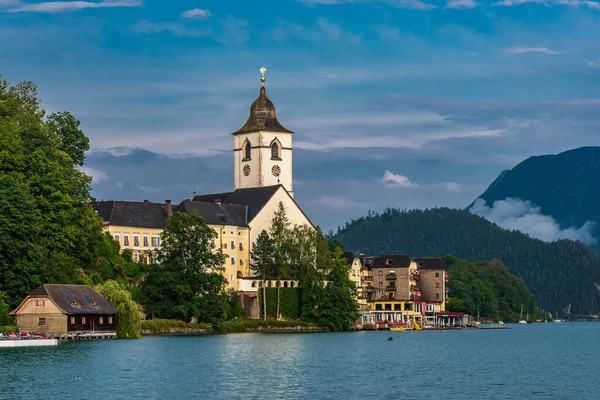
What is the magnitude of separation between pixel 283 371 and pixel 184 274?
41553mm

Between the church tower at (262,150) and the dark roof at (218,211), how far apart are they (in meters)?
11.2

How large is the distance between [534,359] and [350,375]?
22.6 meters

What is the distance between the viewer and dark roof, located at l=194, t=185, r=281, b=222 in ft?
421

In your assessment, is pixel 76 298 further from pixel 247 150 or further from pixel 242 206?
pixel 247 150

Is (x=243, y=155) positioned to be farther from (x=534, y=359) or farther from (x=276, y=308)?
(x=534, y=359)

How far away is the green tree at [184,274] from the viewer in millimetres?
100812

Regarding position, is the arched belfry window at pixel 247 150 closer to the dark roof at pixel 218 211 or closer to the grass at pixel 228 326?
the dark roof at pixel 218 211

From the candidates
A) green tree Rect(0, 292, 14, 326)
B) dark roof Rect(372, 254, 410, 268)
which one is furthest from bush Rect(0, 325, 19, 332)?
dark roof Rect(372, 254, 410, 268)

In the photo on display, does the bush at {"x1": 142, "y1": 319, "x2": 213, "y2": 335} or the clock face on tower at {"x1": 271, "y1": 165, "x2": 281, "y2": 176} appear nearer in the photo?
the bush at {"x1": 142, "y1": 319, "x2": 213, "y2": 335}

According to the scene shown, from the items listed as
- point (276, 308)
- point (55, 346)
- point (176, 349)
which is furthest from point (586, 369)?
point (276, 308)

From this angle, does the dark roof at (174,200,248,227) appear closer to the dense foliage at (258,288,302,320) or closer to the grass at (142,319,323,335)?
the dense foliage at (258,288,302,320)

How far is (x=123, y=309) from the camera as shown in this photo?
89438 millimetres

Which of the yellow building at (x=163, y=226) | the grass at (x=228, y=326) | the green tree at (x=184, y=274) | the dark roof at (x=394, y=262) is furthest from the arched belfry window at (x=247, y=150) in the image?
the dark roof at (x=394, y=262)

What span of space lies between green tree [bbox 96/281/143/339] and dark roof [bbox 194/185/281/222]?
123 ft
